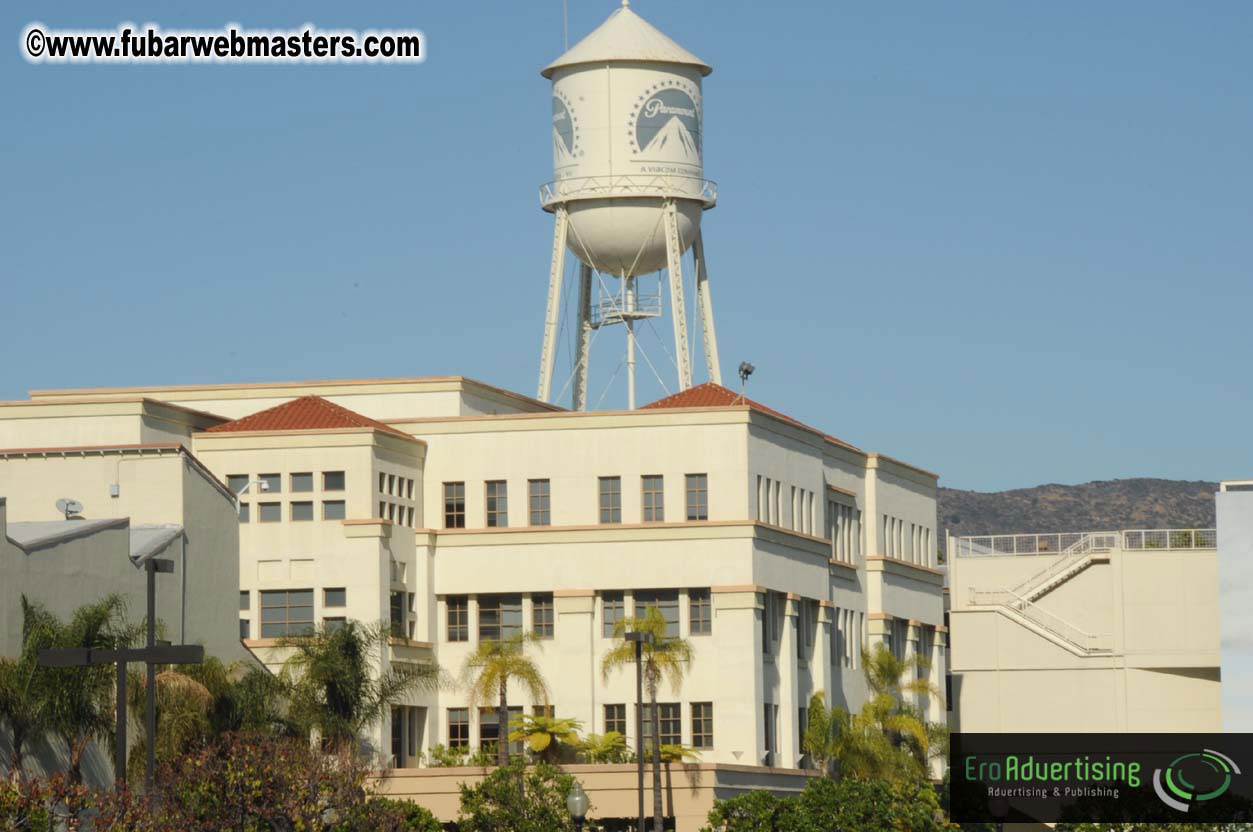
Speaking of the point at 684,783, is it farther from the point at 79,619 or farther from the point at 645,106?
the point at 645,106

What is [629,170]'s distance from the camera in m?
103

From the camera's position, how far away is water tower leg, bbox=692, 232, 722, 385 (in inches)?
4156

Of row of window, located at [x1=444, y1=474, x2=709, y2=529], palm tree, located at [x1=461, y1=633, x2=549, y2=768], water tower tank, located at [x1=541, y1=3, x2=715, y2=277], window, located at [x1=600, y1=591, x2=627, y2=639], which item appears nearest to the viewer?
palm tree, located at [x1=461, y1=633, x2=549, y2=768]

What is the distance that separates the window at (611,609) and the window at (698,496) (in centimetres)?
372

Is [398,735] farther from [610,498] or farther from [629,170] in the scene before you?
[629,170]

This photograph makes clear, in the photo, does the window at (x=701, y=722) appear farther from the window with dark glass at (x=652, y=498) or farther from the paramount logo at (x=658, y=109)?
the paramount logo at (x=658, y=109)

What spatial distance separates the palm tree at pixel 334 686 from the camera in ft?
258

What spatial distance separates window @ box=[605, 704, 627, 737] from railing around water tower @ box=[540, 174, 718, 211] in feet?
72.2

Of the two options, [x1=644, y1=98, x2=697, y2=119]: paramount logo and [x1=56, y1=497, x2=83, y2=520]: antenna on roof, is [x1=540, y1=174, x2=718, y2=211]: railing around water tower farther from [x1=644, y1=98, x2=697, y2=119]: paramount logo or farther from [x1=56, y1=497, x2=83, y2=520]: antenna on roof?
[x1=56, y1=497, x2=83, y2=520]: antenna on roof

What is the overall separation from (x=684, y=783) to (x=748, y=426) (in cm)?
1398

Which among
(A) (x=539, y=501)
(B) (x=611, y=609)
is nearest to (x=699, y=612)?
(B) (x=611, y=609)

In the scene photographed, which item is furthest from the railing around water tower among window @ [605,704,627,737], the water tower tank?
window @ [605,704,627,737]

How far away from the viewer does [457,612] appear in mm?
92938

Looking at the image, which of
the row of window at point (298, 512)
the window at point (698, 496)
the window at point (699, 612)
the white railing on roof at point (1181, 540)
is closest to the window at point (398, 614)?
the row of window at point (298, 512)
